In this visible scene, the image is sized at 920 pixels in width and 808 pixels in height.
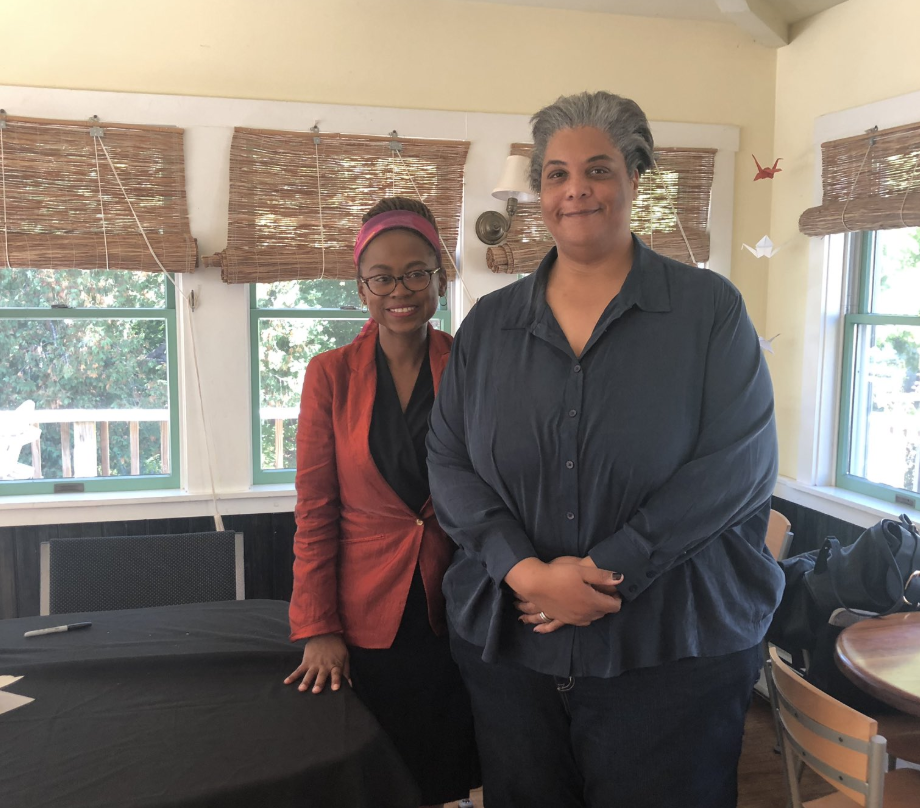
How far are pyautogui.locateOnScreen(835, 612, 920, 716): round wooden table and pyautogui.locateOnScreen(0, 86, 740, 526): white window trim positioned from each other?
201 centimetres

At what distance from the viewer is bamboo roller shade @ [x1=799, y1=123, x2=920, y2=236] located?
291 centimetres

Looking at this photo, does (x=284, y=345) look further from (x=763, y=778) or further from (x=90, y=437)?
(x=763, y=778)

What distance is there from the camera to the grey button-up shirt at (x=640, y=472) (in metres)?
1.25

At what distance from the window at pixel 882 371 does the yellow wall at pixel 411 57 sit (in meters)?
0.52

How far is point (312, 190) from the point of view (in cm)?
328

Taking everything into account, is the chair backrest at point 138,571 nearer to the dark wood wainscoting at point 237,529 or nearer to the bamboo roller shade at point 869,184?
the dark wood wainscoting at point 237,529

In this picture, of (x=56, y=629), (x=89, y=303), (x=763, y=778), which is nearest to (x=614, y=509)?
(x=56, y=629)

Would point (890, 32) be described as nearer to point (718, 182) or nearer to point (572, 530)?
point (718, 182)

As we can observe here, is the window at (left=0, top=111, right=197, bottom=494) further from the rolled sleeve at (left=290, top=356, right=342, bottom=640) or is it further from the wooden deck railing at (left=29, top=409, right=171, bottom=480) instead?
the rolled sleeve at (left=290, top=356, right=342, bottom=640)

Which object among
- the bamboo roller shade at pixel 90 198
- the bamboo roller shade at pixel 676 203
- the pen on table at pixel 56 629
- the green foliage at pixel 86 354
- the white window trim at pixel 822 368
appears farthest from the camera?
the bamboo roller shade at pixel 676 203

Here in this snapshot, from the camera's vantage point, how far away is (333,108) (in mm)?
3279

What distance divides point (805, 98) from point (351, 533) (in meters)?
3.04

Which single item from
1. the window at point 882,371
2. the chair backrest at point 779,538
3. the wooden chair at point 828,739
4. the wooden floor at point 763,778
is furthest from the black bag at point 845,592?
the wooden chair at point 828,739

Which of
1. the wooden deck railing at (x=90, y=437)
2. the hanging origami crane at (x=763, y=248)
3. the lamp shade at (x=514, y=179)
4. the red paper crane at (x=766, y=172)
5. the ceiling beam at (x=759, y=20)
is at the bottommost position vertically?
the wooden deck railing at (x=90, y=437)
